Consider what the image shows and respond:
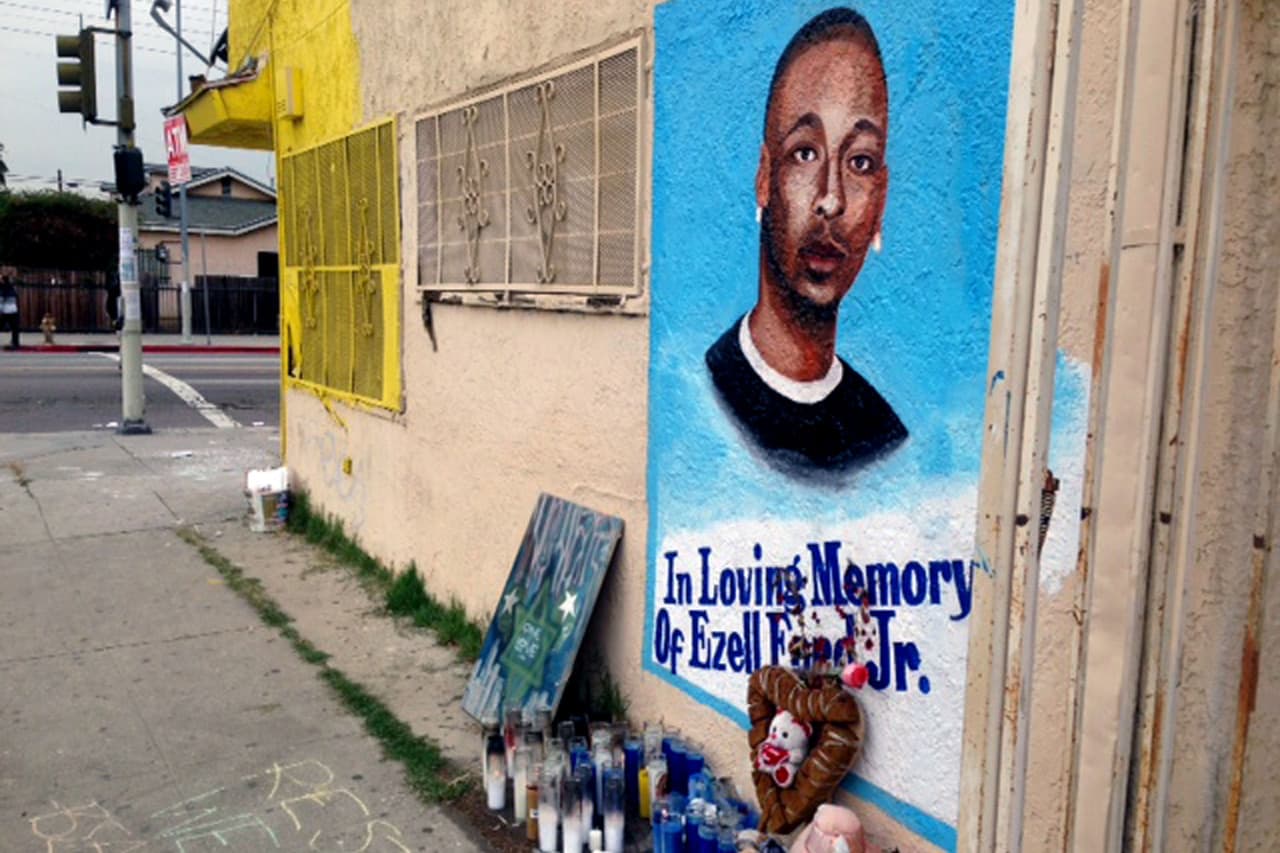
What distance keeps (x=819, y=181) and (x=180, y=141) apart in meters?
11.0

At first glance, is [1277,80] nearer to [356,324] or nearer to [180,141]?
[356,324]

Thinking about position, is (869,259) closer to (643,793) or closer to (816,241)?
(816,241)

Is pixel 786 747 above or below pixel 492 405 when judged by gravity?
below

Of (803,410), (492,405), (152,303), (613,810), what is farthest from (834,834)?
(152,303)

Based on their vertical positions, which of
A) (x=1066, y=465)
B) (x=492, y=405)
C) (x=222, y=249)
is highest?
(x=222, y=249)

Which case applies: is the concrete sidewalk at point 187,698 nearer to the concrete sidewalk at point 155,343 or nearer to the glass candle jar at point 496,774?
the glass candle jar at point 496,774

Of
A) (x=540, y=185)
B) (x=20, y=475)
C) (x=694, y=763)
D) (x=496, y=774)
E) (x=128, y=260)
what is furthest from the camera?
(x=128, y=260)

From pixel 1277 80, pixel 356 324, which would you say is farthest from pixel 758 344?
pixel 356 324

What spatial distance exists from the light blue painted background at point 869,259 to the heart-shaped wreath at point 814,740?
6.1 inches

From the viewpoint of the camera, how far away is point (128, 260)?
42.5ft

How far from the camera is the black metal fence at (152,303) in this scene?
31.3 metres

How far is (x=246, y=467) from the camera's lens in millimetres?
A: 11266

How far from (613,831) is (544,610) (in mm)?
1174

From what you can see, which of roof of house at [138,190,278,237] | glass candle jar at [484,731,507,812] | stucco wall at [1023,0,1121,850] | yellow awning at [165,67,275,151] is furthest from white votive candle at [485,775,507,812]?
roof of house at [138,190,278,237]
